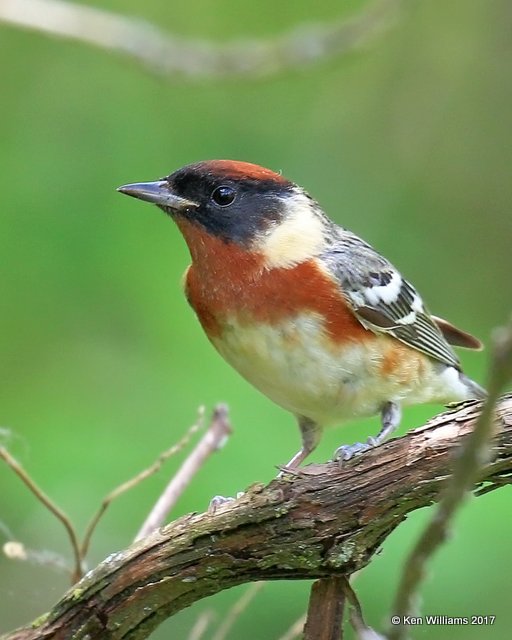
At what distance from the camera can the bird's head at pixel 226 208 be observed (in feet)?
10.8

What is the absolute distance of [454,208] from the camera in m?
6.40

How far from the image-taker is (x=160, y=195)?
10.7 ft

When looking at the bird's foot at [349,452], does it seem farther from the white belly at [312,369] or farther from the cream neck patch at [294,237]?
the cream neck patch at [294,237]

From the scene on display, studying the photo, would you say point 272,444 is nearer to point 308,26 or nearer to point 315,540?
point 315,540

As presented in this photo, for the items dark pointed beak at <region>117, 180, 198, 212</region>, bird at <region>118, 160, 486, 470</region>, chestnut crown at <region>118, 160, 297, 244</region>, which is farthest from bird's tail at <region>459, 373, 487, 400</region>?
dark pointed beak at <region>117, 180, 198, 212</region>

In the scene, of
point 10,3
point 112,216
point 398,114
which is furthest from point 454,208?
point 10,3

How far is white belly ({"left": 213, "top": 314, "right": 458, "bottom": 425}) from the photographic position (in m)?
3.07

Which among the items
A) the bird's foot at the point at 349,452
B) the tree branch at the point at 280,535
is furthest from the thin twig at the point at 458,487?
the bird's foot at the point at 349,452

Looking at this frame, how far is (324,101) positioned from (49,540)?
312 cm

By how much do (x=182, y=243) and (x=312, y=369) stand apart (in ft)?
7.20

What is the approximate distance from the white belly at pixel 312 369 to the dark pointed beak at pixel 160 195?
406 millimetres

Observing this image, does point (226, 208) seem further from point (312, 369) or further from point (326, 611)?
point (326, 611)

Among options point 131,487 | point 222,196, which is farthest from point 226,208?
point 131,487

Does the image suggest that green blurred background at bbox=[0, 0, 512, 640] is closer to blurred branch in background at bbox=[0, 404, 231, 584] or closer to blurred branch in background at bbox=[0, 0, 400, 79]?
blurred branch in background at bbox=[0, 0, 400, 79]
